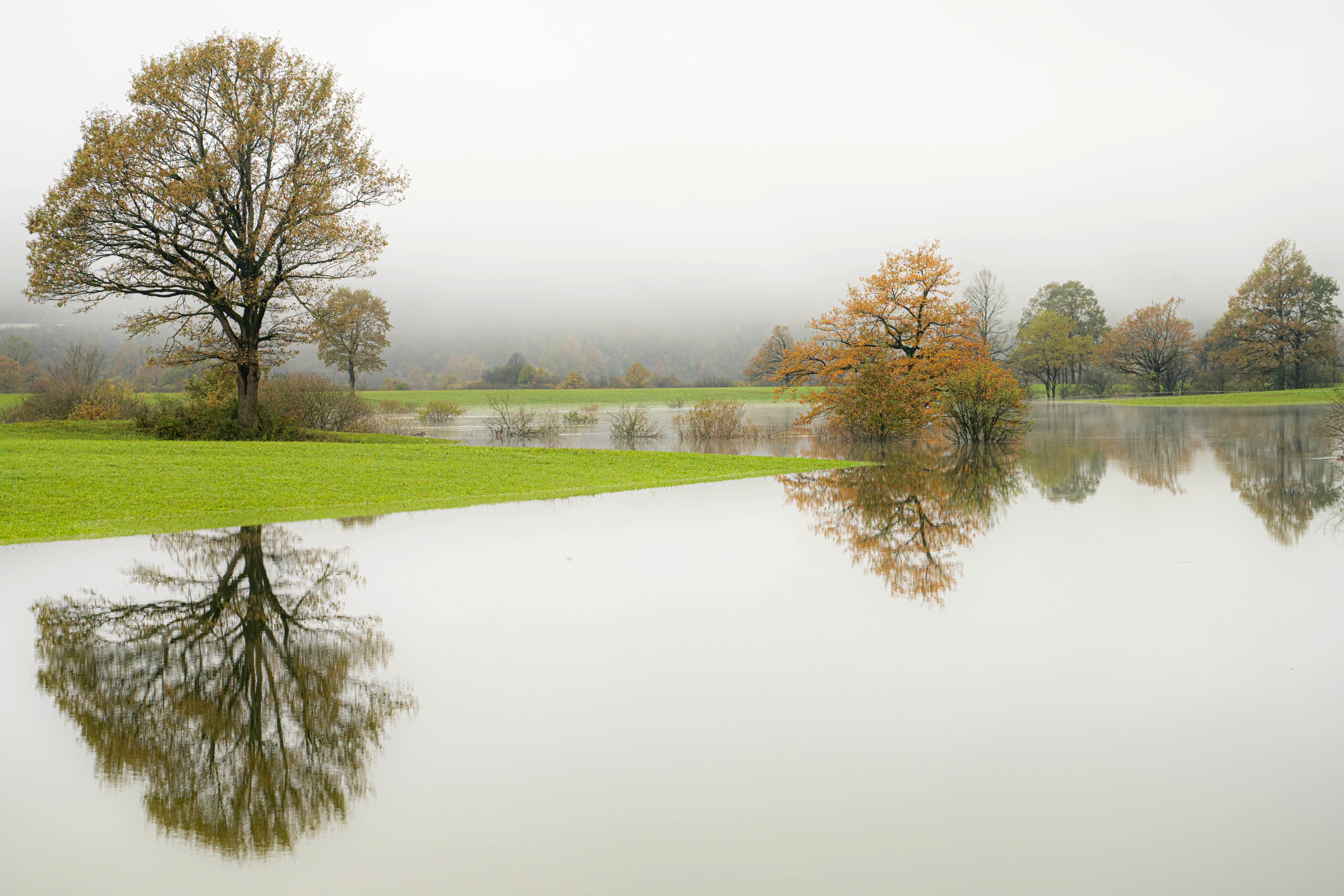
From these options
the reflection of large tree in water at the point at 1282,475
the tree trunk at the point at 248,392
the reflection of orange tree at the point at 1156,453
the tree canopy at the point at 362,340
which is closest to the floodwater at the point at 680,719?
the reflection of large tree in water at the point at 1282,475

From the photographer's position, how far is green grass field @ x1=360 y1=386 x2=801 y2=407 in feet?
242

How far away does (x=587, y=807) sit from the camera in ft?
13.1

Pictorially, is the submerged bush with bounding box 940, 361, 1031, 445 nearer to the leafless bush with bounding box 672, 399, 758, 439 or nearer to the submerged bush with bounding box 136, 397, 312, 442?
the leafless bush with bounding box 672, 399, 758, 439

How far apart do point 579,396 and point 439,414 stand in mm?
29067

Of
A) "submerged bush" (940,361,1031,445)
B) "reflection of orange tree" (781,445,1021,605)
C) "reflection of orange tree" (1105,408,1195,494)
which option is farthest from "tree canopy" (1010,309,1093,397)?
"reflection of orange tree" (781,445,1021,605)

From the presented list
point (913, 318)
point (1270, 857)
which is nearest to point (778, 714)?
point (1270, 857)

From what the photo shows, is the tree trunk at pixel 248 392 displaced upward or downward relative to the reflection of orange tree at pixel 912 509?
upward

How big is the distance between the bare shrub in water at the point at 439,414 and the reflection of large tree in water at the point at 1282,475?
127 ft

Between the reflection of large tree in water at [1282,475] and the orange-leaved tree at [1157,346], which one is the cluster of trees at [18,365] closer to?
the reflection of large tree in water at [1282,475]

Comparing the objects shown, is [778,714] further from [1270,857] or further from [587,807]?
[1270,857]

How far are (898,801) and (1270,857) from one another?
144 centimetres

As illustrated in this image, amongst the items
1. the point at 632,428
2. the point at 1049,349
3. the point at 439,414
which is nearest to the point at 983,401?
the point at 632,428

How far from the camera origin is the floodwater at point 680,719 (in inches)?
141

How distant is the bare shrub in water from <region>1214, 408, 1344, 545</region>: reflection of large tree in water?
38.6 meters
